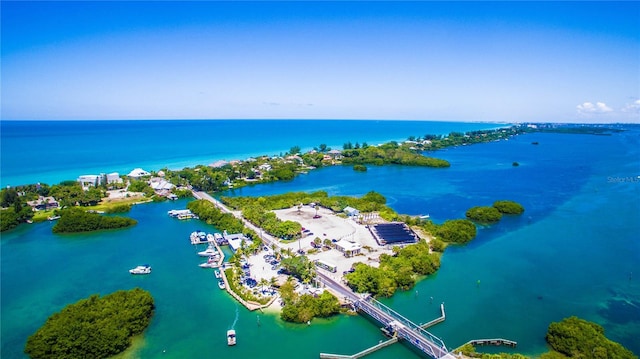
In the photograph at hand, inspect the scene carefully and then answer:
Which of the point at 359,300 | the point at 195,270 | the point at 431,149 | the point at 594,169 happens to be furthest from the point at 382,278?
the point at 431,149

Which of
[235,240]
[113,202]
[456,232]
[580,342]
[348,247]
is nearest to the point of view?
[580,342]

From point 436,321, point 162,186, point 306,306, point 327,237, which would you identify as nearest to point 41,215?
point 162,186

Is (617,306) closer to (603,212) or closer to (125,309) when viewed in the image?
(603,212)

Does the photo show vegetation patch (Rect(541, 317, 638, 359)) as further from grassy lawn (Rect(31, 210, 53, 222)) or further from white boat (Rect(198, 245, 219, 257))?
grassy lawn (Rect(31, 210, 53, 222))

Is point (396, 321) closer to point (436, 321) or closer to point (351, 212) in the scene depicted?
point (436, 321)

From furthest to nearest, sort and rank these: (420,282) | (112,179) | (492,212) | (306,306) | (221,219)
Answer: (112,179) < (492,212) < (221,219) < (420,282) < (306,306)

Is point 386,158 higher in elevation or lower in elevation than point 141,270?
higher

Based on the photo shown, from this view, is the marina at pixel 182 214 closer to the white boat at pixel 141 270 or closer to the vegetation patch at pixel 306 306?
the white boat at pixel 141 270

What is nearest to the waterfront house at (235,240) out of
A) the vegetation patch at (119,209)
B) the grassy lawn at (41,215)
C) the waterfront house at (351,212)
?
the waterfront house at (351,212)
